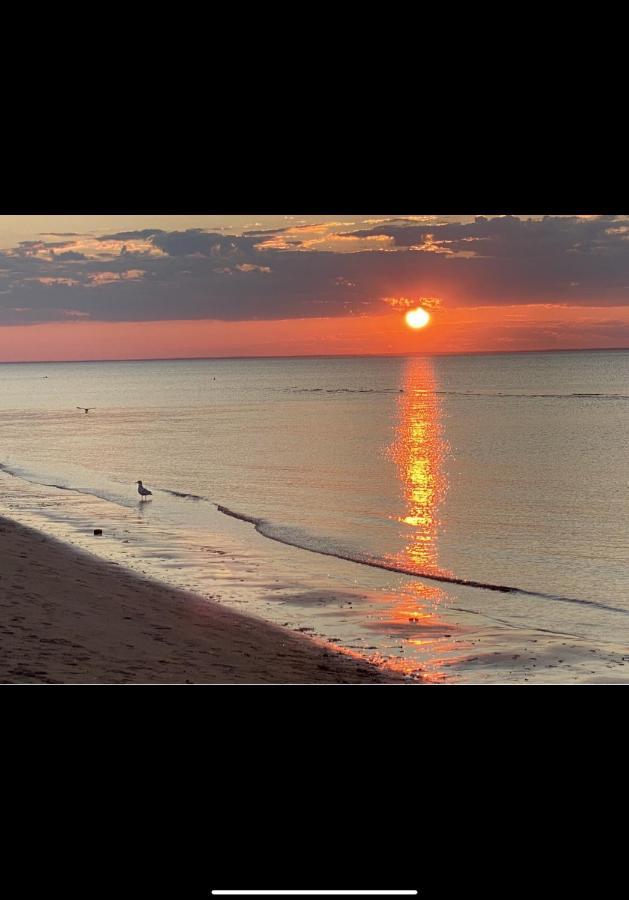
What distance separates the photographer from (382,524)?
12992 millimetres

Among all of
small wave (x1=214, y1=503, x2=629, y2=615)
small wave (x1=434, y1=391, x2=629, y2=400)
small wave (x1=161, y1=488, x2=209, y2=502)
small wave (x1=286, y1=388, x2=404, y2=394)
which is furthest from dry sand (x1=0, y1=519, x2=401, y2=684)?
small wave (x1=286, y1=388, x2=404, y2=394)

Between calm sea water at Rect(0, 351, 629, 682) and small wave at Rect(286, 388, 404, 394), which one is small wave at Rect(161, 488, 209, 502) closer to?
calm sea water at Rect(0, 351, 629, 682)

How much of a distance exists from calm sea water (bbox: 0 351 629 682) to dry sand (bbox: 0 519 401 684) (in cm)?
45

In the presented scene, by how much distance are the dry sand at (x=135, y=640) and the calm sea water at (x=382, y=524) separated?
0.45m

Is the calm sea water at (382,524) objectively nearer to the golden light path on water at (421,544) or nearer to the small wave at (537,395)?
the golden light path on water at (421,544)

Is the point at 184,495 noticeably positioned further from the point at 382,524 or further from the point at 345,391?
the point at 345,391

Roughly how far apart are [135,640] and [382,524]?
698cm

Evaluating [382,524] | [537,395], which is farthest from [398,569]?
[537,395]

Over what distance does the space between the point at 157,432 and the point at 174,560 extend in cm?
2099
